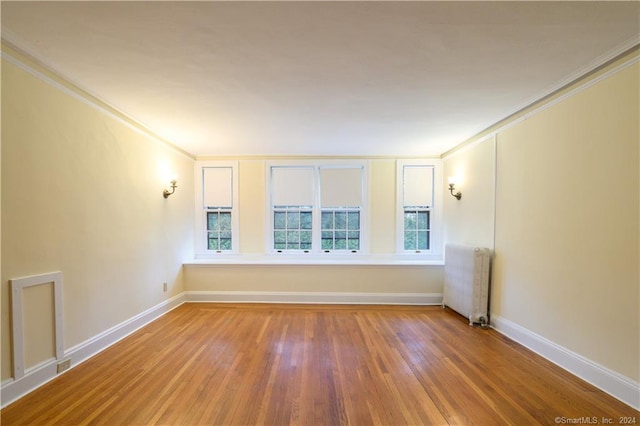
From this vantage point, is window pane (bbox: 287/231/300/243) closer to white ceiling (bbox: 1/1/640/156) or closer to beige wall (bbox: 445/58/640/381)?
white ceiling (bbox: 1/1/640/156)

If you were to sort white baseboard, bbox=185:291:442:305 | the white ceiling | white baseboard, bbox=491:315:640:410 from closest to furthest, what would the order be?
1. the white ceiling
2. white baseboard, bbox=491:315:640:410
3. white baseboard, bbox=185:291:442:305

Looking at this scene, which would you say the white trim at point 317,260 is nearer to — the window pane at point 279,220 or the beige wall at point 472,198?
the window pane at point 279,220

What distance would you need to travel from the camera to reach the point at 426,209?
15.5 feet

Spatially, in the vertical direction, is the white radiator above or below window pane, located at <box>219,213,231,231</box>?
below

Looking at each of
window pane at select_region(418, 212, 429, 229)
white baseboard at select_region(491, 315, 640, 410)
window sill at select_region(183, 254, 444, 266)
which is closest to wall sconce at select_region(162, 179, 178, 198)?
window sill at select_region(183, 254, 444, 266)

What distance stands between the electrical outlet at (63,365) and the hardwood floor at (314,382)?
2.6 inches

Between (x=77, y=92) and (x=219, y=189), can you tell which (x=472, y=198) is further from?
(x=77, y=92)

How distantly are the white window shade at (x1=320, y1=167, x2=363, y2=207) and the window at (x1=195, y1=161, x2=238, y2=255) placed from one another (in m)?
1.60

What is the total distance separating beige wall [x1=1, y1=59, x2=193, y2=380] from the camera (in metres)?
1.90

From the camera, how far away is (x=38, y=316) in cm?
205

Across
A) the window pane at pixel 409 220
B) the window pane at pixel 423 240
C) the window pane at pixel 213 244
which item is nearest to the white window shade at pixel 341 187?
the window pane at pixel 409 220

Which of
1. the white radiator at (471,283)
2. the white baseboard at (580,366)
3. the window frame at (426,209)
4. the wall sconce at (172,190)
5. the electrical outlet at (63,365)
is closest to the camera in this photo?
the white baseboard at (580,366)

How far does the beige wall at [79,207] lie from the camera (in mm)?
1902

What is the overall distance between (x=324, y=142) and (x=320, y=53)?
2.10 m
